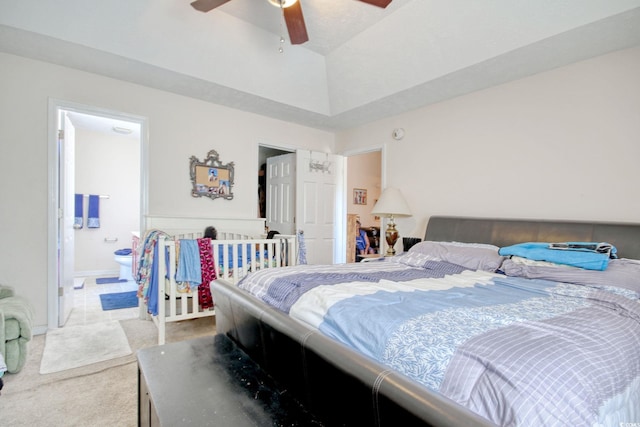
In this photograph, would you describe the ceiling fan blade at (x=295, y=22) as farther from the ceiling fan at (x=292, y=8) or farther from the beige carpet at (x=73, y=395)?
the beige carpet at (x=73, y=395)

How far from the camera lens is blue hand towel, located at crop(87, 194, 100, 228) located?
5.33 m

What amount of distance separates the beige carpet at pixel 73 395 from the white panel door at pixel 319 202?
8.43 feet

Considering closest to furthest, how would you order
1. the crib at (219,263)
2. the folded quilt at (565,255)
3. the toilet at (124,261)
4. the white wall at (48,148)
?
Answer: 1. the folded quilt at (565,255)
2. the crib at (219,263)
3. the white wall at (48,148)
4. the toilet at (124,261)

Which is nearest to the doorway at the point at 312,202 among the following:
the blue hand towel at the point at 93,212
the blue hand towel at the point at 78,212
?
the blue hand towel at the point at 93,212

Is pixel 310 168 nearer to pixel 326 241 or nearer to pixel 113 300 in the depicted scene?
Result: pixel 326 241

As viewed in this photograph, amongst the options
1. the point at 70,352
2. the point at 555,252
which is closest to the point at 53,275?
the point at 70,352

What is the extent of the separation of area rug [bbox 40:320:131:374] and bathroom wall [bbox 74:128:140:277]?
9.37ft

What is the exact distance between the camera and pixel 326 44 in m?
3.34

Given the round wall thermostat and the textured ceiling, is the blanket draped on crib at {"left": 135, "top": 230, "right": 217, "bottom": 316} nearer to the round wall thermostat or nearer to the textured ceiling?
the textured ceiling

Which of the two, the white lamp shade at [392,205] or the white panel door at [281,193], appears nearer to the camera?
the white lamp shade at [392,205]

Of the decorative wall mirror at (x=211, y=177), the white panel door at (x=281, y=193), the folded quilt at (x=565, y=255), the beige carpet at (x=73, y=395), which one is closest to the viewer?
the beige carpet at (x=73, y=395)

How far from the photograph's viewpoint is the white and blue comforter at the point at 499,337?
803mm

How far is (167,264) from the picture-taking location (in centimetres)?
265

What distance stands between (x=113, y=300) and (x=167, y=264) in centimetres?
199
